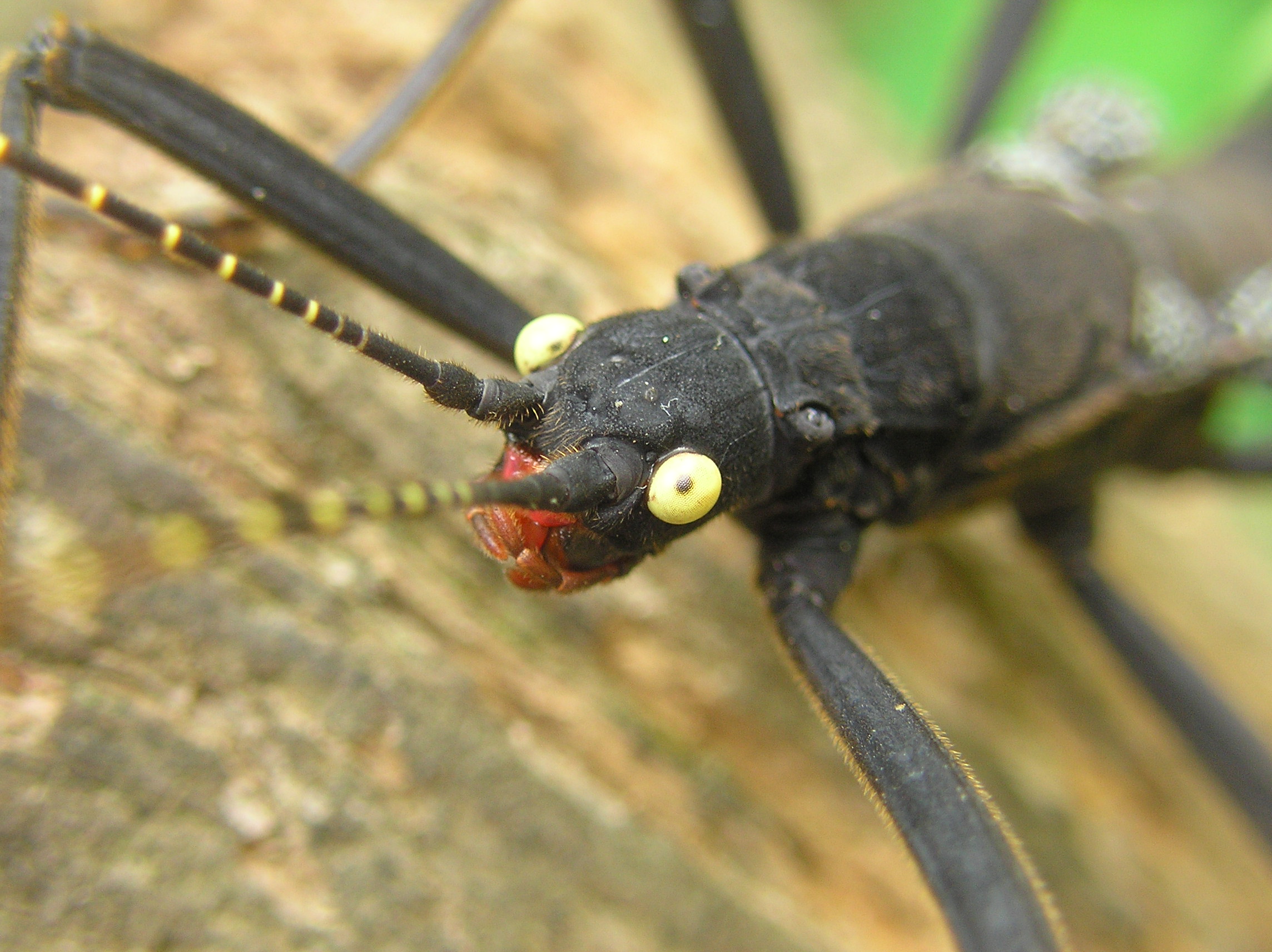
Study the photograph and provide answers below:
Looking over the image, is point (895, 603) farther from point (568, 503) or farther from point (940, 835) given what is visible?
point (568, 503)

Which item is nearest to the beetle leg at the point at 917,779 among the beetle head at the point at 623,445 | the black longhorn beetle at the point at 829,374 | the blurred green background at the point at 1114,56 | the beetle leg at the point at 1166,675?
the black longhorn beetle at the point at 829,374

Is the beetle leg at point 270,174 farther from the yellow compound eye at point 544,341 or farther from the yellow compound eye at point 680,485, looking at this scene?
the yellow compound eye at point 680,485

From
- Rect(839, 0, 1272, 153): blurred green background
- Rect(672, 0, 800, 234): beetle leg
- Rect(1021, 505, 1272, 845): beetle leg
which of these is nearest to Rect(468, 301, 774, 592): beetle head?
Rect(672, 0, 800, 234): beetle leg

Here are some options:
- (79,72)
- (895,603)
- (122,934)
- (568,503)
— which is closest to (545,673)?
(568,503)

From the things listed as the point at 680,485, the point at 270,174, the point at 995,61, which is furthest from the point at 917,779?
the point at 995,61

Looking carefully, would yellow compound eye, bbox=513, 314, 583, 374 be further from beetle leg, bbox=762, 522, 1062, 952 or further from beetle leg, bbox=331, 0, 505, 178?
beetle leg, bbox=331, 0, 505, 178

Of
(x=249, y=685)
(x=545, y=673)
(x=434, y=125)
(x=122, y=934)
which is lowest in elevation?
(x=122, y=934)
